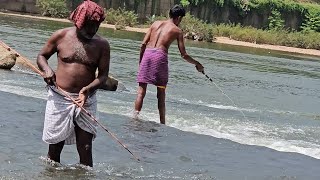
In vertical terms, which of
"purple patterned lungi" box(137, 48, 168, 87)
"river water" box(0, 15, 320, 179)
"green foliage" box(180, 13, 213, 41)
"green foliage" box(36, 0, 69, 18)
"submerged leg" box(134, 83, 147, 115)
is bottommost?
"green foliage" box(180, 13, 213, 41)

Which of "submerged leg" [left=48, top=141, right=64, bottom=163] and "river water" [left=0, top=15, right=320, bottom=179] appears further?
"river water" [left=0, top=15, right=320, bottom=179]

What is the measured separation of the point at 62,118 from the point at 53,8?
Result: 45.9m

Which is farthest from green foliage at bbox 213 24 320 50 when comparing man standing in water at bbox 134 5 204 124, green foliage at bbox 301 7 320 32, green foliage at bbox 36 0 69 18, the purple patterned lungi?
the purple patterned lungi

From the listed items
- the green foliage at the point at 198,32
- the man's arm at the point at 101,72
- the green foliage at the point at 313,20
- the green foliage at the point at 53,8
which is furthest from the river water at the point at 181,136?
the green foliage at the point at 313,20

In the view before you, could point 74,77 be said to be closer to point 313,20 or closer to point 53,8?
point 53,8

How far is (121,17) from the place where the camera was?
165 ft

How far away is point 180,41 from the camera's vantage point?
9898 mm

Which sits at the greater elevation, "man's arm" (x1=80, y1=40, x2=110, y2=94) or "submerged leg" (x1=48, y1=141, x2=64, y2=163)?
"man's arm" (x1=80, y1=40, x2=110, y2=94)

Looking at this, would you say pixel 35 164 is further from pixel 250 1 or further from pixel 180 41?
pixel 250 1

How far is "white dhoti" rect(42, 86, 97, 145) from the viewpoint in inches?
230

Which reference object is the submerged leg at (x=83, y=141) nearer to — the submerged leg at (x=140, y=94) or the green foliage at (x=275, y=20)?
the submerged leg at (x=140, y=94)

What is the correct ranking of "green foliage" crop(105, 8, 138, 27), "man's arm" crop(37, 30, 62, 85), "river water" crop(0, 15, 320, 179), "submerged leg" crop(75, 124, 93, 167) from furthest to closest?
"green foliage" crop(105, 8, 138, 27) → "river water" crop(0, 15, 320, 179) → "submerged leg" crop(75, 124, 93, 167) → "man's arm" crop(37, 30, 62, 85)

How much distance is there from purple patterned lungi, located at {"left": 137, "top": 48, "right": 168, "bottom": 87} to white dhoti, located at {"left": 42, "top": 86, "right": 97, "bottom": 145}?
3839 mm

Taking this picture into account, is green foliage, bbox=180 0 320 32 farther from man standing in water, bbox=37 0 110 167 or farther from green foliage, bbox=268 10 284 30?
man standing in water, bbox=37 0 110 167
